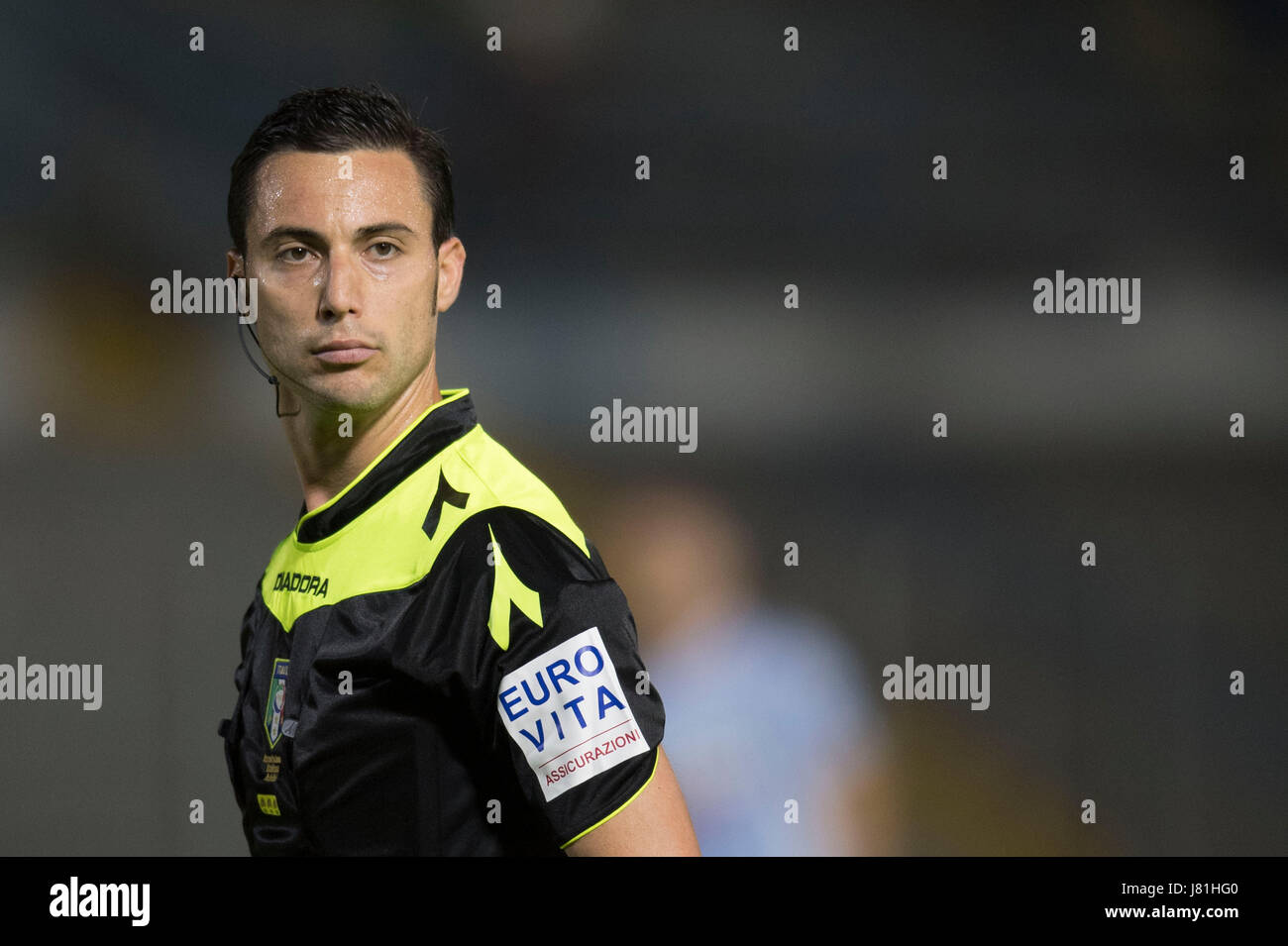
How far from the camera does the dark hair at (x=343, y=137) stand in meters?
1.92

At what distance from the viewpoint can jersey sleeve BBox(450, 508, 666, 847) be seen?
1579 millimetres

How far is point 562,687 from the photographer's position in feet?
5.26

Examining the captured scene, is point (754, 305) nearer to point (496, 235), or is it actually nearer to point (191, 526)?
point (496, 235)

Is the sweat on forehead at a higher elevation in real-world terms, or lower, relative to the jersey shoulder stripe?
higher

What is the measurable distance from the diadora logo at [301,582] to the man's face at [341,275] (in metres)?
0.30

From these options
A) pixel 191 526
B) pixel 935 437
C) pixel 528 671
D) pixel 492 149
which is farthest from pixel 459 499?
pixel 935 437

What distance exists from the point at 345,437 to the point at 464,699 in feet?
1.86

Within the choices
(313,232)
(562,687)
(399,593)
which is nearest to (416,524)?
(399,593)
